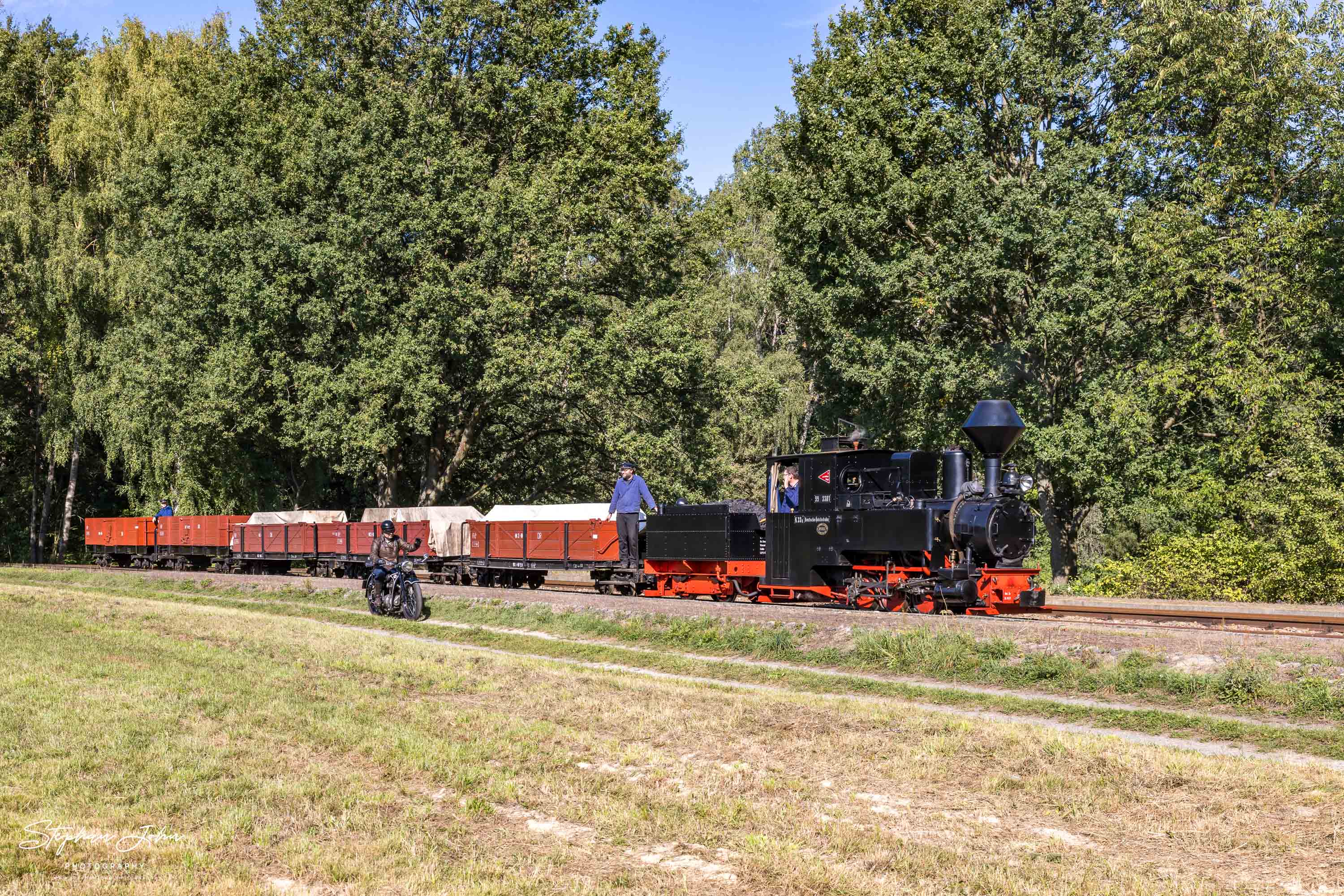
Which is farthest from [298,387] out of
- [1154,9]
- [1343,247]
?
[1343,247]

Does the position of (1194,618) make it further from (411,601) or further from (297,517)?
(297,517)

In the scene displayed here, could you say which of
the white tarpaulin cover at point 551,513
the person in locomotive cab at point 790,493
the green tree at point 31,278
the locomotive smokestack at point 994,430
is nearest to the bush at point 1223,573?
the locomotive smokestack at point 994,430

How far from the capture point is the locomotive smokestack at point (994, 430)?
19.0m

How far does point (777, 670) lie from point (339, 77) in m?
31.0

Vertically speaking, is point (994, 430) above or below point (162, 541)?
above

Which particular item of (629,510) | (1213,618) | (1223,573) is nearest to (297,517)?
(629,510)

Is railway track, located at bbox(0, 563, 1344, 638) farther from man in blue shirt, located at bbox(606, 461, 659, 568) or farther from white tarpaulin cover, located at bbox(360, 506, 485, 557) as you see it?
white tarpaulin cover, located at bbox(360, 506, 485, 557)

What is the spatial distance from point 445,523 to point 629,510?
8.35m

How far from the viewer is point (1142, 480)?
92.7 ft

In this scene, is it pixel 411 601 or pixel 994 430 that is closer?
pixel 994 430

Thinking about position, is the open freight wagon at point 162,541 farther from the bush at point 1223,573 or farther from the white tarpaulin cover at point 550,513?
the bush at point 1223,573

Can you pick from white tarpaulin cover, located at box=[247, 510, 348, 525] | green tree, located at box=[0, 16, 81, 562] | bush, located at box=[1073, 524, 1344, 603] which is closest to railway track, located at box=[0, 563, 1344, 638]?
bush, located at box=[1073, 524, 1344, 603]

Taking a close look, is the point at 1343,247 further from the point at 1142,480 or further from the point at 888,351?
the point at 888,351

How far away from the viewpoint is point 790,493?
21.1m
